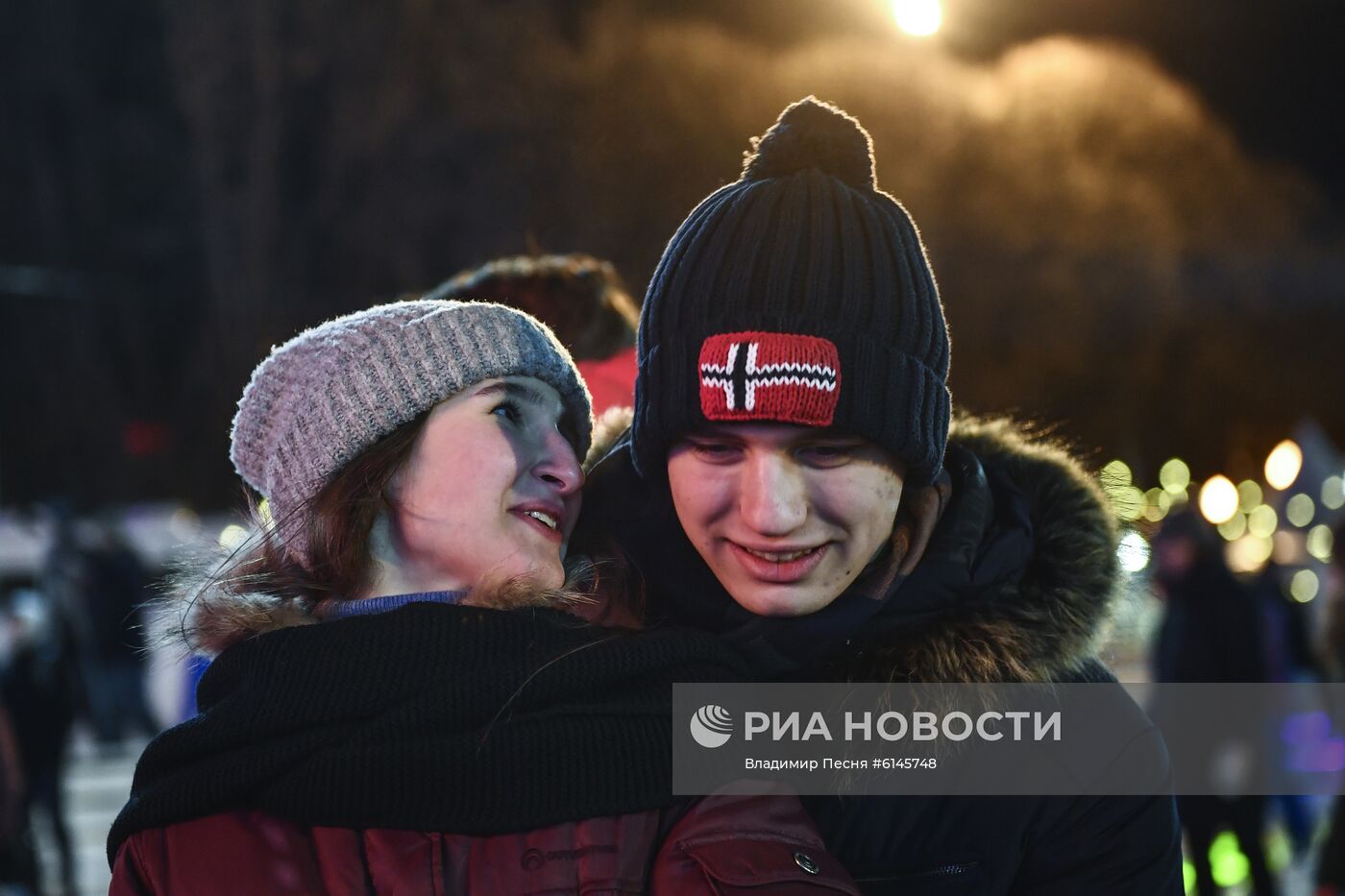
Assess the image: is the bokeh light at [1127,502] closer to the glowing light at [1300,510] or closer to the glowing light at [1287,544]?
the glowing light at [1300,510]

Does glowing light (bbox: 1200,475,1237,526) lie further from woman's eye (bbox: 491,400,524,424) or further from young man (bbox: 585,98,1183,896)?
woman's eye (bbox: 491,400,524,424)

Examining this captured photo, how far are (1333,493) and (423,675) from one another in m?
19.4

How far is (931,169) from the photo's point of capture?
8.36 meters

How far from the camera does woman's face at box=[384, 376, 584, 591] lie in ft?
6.92

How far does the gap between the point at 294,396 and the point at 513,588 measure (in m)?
0.51

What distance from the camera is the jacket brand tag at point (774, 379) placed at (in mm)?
2035

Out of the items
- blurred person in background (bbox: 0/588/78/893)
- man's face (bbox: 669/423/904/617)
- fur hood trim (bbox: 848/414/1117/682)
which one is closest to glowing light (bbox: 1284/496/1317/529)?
blurred person in background (bbox: 0/588/78/893)

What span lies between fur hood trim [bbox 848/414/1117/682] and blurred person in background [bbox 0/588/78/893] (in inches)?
253

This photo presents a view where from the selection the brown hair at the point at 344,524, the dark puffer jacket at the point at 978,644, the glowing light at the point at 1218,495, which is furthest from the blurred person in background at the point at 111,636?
the glowing light at the point at 1218,495

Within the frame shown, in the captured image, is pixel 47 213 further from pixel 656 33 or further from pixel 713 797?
pixel 713 797

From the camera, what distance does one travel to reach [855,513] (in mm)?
2080

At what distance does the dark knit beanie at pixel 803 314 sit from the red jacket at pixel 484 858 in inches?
24.5

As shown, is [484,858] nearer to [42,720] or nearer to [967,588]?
[967,588]

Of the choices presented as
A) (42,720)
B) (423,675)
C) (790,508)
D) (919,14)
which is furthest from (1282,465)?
(423,675)
